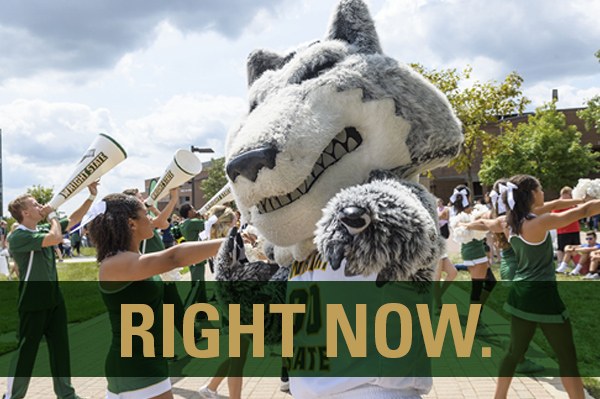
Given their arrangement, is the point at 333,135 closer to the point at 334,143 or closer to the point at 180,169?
the point at 334,143

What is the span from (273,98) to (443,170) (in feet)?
123

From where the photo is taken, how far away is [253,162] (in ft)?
5.92

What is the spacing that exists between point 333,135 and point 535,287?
2.71m

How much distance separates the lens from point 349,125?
1.98 m

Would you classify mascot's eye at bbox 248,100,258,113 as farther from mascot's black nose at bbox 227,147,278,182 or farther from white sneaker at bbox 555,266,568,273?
white sneaker at bbox 555,266,568,273

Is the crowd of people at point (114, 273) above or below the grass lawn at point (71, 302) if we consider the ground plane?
above

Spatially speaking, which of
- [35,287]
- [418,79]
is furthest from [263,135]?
[35,287]

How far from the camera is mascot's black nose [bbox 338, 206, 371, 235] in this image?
55.6 inches

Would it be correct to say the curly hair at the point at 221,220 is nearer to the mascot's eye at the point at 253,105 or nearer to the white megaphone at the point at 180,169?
the white megaphone at the point at 180,169

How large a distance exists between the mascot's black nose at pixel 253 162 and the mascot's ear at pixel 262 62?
76 centimetres

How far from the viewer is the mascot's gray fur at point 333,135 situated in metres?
A: 1.83

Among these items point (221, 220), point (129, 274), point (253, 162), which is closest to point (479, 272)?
point (221, 220)

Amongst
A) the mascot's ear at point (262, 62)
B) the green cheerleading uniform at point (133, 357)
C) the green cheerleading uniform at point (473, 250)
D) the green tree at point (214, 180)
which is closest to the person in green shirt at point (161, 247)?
the green cheerleading uniform at point (133, 357)

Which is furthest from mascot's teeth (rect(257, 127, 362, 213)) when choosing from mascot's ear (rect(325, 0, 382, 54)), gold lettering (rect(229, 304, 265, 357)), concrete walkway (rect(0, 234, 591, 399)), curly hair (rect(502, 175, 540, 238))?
concrete walkway (rect(0, 234, 591, 399))
